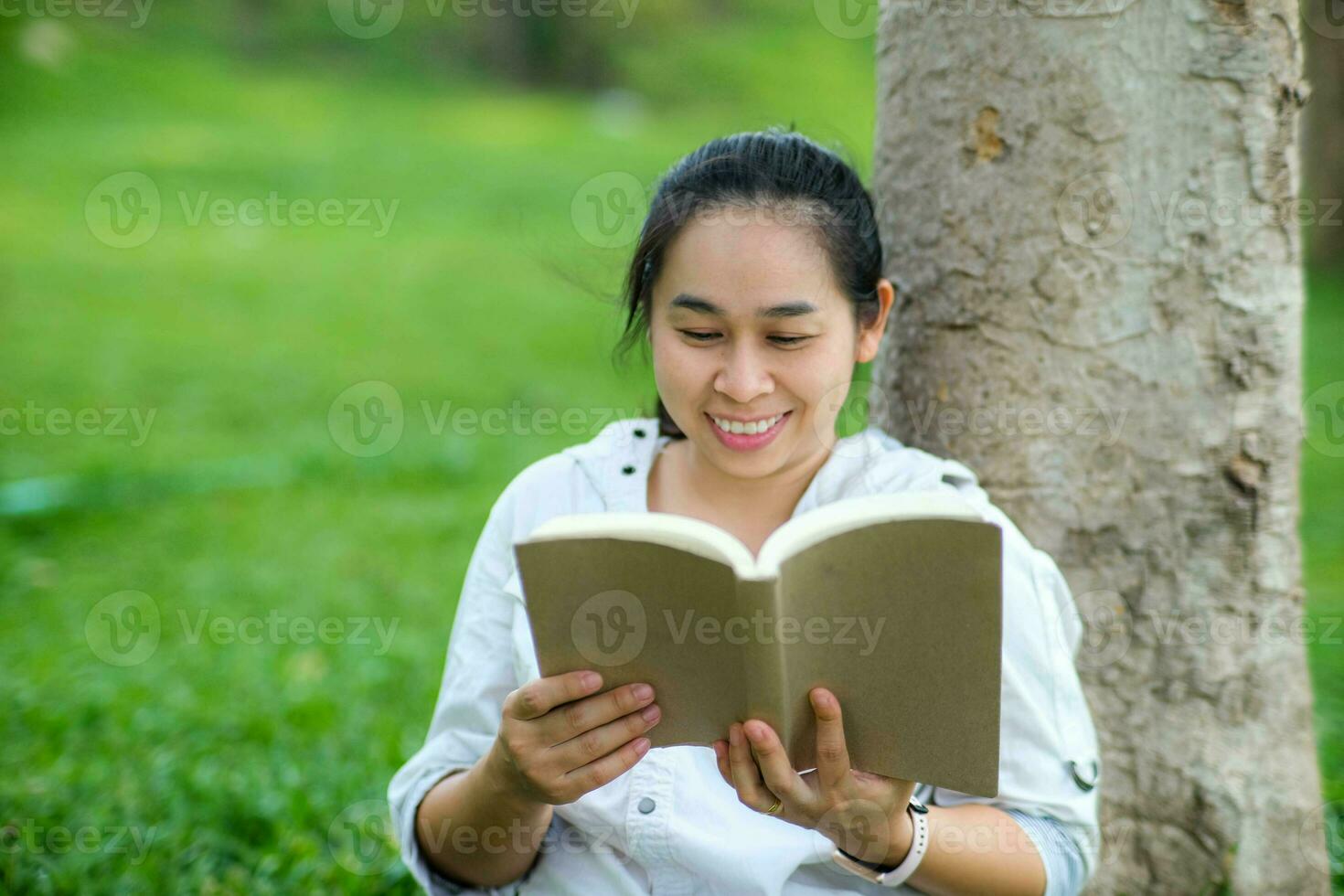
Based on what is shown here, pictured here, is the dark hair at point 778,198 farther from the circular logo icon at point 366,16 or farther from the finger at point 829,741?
the circular logo icon at point 366,16

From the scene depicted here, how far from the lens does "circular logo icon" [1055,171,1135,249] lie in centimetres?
209

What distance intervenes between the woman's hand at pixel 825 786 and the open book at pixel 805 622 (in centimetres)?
2

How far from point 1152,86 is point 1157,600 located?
0.91m

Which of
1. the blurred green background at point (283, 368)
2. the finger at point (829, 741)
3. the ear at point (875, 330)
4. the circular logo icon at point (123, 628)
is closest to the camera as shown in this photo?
the finger at point (829, 741)

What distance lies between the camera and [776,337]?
182 cm

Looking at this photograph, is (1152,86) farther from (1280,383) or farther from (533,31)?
(533,31)

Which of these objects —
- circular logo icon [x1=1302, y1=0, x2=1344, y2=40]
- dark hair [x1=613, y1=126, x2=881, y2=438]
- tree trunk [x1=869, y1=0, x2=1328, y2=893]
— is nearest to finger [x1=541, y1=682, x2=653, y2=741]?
dark hair [x1=613, y1=126, x2=881, y2=438]

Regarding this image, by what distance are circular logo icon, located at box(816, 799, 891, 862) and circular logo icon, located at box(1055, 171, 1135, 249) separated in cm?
111

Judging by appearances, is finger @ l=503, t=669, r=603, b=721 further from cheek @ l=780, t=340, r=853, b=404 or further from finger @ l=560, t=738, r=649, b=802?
cheek @ l=780, t=340, r=853, b=404

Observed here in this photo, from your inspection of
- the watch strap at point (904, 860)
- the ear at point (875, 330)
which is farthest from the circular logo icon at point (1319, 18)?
the watch strap at point (904, 860)

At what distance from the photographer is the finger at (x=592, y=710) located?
4.92 ft

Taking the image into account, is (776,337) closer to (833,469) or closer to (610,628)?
(833,469)

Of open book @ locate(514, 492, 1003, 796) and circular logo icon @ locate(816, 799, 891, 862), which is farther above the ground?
open book @ locate(514, 492, 1003, 796)

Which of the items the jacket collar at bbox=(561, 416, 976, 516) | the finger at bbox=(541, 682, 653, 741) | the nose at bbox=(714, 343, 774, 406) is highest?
the nose at bbox=(714, 343, 774, 406)
